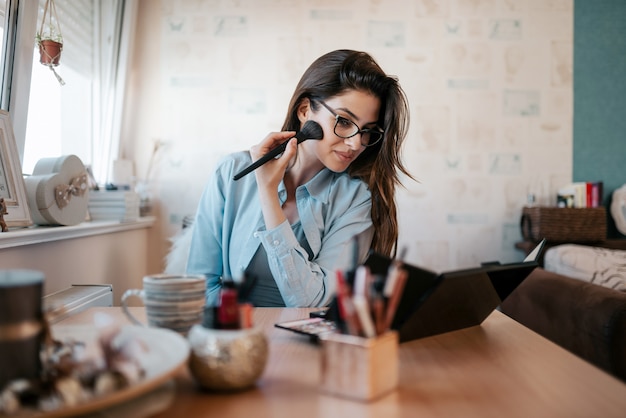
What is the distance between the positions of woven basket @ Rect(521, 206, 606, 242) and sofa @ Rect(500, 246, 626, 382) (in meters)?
0.43

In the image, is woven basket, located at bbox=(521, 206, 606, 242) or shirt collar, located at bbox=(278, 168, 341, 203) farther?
woven basket, located at bbox=(521, 206, 606, 242)

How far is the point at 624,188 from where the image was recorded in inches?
125

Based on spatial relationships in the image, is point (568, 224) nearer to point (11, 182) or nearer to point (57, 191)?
point (57, 191)

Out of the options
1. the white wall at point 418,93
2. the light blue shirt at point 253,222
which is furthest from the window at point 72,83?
the light blue shirt at point 253,222

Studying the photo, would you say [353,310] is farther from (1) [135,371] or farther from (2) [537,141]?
(2) [537,141]

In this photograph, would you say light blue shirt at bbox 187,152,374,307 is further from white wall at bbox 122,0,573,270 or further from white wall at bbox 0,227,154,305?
white wall at bbox 122,0,573,270

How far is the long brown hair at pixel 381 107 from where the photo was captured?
162cm

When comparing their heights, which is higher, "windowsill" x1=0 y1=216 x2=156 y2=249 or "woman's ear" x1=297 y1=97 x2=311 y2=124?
"woman's ear" x1=297 y1=97 x2=311 y2=124

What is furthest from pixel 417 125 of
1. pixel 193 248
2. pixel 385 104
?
pixel 193 248

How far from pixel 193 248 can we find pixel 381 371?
1.10 meters

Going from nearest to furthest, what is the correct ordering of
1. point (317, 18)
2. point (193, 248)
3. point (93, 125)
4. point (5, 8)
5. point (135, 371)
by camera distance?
1. point (135, 371)
2. point (193, 248)
3. point (5, 8)
4. point (93, 125)
5. point (317, 18)

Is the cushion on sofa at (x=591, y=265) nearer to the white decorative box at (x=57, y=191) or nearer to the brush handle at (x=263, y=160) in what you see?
the brush handle at (x=263, y=160)

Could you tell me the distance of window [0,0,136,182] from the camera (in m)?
1.93

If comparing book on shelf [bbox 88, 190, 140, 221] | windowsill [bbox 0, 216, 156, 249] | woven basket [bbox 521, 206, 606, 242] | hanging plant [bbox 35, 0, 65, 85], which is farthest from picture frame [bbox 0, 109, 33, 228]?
woven basket [bbox 521, 206, 606, 242]
